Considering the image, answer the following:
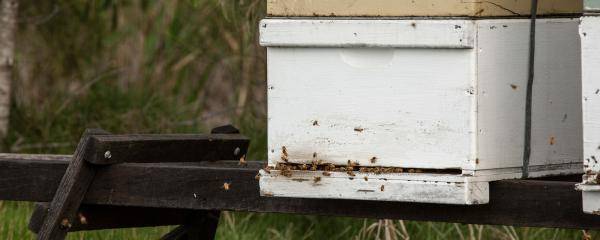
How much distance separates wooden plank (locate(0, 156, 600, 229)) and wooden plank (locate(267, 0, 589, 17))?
16.6 inches

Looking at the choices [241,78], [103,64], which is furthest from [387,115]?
[103,64]

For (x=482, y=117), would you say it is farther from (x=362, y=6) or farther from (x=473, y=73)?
(x=362, y=6)

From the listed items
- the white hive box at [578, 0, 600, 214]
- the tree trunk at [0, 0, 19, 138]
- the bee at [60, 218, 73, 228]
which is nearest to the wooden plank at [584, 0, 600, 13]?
the white hive box at [578, 0, 600, 214]

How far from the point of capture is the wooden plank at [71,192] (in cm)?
312

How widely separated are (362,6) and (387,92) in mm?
218

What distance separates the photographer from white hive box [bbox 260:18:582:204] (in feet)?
8.43

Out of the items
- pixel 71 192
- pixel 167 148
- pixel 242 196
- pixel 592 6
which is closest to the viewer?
pixel 592 6

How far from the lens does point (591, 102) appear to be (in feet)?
8.08

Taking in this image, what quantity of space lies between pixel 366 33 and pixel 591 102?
0.54 m

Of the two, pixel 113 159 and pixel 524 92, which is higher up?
pixel 524 92

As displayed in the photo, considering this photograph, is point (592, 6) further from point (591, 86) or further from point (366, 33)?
point (366, 33)

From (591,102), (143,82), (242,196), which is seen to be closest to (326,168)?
(242,196)

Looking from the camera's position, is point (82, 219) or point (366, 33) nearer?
point (366, 33)

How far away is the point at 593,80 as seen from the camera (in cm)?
245
